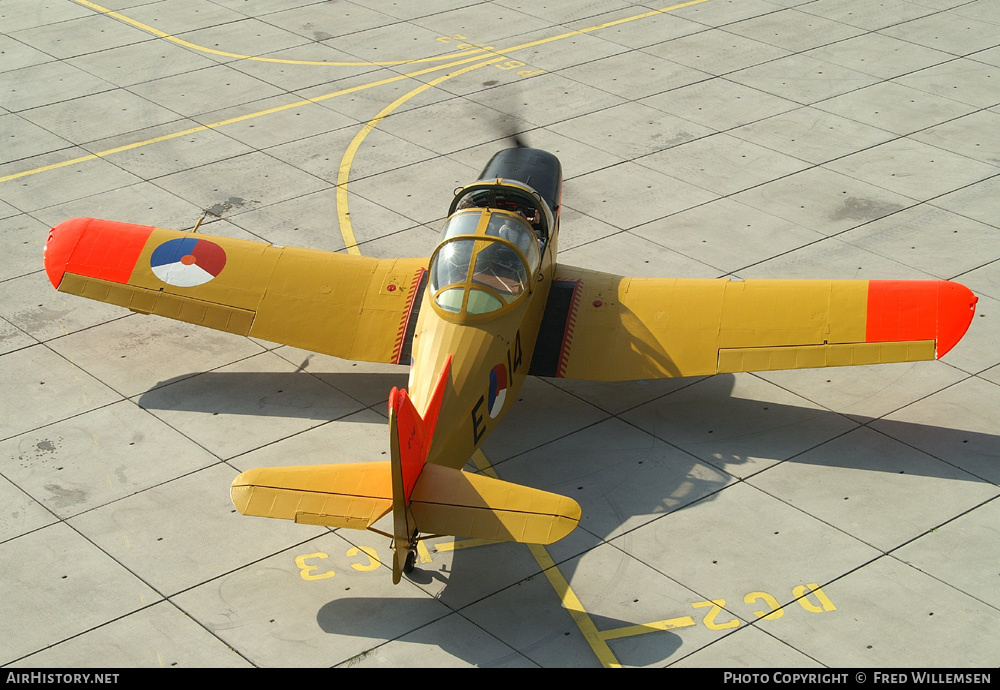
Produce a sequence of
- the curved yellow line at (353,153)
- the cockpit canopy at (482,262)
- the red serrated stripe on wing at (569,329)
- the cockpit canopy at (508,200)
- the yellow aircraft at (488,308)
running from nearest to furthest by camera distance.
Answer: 1. the yellow aircraft at (488,308)
2. the cockpit canopy at (482,262)
3. the red serrated stripe on wing at (569,329)
4. the cockpit canopy at (508,200)
5. the curved yellow line at (353,153)

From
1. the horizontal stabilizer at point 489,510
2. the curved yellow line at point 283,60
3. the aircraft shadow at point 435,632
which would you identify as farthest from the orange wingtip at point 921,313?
the curved yellow line at point 283,60

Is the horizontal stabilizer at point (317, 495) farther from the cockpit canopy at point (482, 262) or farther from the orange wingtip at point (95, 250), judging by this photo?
the orange wingtip at point (95, 250)

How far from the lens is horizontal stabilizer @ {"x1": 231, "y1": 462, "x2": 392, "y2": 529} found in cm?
1175

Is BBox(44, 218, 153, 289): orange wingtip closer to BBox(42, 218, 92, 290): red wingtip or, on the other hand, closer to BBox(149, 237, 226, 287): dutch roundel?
BBox(42, 218, 92, 290): red wingtip

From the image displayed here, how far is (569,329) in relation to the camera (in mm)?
16391

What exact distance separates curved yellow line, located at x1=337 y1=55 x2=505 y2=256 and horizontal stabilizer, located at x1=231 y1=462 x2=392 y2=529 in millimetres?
8866

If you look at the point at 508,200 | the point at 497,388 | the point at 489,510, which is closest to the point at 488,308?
the point at 497,388

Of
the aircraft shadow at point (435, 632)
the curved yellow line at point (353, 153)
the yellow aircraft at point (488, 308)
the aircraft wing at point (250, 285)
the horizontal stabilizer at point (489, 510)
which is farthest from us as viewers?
the curved yellow line at point (353, 153)

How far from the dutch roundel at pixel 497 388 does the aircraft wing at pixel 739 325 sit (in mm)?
1131

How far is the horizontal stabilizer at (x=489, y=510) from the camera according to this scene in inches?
460

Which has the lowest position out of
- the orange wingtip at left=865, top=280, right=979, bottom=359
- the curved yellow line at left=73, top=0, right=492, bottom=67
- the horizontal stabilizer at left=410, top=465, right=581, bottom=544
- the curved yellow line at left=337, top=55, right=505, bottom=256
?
the curved yellow line at left=337, top=55, right=505, bottom=256

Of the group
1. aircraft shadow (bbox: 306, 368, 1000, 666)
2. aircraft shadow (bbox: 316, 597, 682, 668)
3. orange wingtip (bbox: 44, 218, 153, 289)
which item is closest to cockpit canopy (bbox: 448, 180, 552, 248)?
aircraft shadow (bbox: 306, 368, 1000, 666)

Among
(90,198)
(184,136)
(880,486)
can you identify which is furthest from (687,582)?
(184,136)
